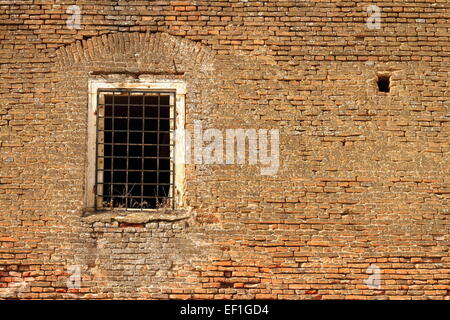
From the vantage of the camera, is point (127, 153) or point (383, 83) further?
point (383, 83)

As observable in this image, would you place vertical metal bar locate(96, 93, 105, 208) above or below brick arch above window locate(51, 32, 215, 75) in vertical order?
below

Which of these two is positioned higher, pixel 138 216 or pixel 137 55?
pixel 137 55

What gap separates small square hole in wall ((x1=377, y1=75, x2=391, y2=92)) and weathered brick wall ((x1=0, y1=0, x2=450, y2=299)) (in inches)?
3.1

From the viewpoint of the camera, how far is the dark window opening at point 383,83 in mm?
8312

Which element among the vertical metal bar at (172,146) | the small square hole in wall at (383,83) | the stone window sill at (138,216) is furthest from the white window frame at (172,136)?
the small square hole in wall at (383,83)

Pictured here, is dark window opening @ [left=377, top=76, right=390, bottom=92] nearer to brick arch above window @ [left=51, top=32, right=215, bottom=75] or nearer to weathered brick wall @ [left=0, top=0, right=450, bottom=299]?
weathered brick wall @ [left=0, top=0, right=450, bottom=299]

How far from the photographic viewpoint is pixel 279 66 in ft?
27.1

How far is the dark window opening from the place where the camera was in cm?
831

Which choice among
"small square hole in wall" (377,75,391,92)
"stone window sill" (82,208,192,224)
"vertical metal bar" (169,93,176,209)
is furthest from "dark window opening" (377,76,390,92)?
"stone window sill" (82,208,192,224)

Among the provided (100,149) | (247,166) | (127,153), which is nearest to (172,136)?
(127,153)

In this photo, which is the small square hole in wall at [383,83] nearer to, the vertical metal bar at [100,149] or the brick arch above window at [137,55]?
the brick arch above window at [137,55]

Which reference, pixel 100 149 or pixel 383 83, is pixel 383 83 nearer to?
pixel 383 83

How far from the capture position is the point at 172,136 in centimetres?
823
